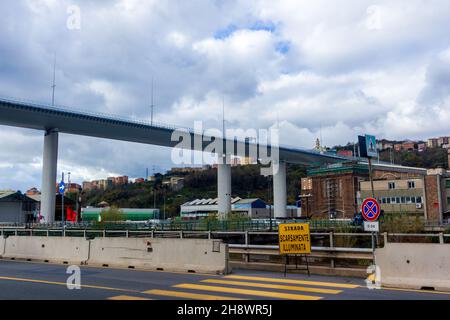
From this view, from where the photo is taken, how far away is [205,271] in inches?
597

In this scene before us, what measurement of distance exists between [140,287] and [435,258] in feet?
25.5

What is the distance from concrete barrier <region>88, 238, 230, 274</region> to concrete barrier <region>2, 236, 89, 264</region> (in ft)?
2.35

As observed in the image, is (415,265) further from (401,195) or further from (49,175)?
(401,195)

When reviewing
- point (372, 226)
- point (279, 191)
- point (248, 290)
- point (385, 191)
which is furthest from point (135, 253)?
point (279, 191)

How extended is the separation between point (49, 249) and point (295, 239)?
11.3 meters

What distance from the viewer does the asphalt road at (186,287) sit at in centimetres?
1071

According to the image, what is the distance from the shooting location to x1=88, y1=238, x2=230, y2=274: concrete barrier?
15.2 meters

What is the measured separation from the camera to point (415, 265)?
39.7 ft

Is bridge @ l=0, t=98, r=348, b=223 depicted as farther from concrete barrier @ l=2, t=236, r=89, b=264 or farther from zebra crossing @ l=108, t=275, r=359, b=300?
zebra crossing @ l=108, t=275, r=359, b=300

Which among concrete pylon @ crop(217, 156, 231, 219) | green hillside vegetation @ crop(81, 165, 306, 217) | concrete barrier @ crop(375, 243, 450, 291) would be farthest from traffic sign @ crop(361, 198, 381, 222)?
green hillside vegetation @ crop(81, 165, 306, 217)

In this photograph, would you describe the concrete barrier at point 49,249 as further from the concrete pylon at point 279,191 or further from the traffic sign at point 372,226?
the concrete pylon at point 279,191

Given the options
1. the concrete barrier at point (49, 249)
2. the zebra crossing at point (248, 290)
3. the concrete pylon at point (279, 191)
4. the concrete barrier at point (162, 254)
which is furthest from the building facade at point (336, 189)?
the zebra crossing at point (248, 290)

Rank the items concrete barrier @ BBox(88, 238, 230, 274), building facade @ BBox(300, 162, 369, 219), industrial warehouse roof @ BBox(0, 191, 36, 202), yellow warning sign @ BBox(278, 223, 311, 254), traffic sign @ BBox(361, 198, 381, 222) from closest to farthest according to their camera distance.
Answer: traffic sign @ BBox(361, 198, 381, 222) → yellow warning sign @ BBox(278, 223, 311, 254) → concrete barrier @ BBox(88, 238, 230, 274) → industrial warehouse roof @ BBox(0, 191, 36, 202) → building facade @ BBox(300, 162, 369, 219)
